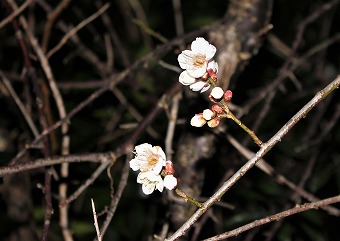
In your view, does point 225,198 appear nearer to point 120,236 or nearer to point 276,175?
point 120,236

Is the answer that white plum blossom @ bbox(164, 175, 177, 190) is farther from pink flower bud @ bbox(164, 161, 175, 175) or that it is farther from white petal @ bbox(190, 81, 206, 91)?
white petal @ bbox(190, 81, 206, 91)

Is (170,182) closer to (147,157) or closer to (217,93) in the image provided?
(147,157)

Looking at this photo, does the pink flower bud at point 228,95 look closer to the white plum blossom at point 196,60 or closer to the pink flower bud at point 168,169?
the white plum blossom at point 196,60

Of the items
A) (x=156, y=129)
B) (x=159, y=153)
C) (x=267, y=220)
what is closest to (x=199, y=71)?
(x=159, y=153)

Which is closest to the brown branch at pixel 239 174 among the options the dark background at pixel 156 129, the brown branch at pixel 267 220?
the brown branch at pixel 267 220

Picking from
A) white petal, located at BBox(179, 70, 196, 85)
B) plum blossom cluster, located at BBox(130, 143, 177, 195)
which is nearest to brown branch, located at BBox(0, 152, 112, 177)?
plum blossom cluster, located at BBox(130, 143, 177, 195)
